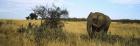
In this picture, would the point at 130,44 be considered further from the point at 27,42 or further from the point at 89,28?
the point at 89,28

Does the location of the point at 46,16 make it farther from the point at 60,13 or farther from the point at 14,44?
the point at 14,44

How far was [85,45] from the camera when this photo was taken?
10602mm

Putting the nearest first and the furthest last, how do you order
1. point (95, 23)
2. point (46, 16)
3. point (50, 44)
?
point (50, 44) < point (95, 23) < point (46, 16)

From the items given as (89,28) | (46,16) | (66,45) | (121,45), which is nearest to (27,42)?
(66,45)

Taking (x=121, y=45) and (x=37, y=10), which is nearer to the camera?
(x=121, y=45)

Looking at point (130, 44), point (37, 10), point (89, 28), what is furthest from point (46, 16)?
point (130, 44)

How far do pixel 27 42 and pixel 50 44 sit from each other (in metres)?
0.73

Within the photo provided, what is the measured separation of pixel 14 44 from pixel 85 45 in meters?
2.21

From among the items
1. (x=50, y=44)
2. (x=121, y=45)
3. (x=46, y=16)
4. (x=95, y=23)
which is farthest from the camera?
(x=46, y=16)

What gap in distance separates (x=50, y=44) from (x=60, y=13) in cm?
1360

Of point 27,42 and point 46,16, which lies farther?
point 46,16

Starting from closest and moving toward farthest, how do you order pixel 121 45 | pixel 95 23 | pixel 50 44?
pixel 50 44
pixel 121 45
pixel 95 23

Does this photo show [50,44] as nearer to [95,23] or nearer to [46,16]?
[95,23]

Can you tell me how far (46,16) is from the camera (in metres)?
23.5
